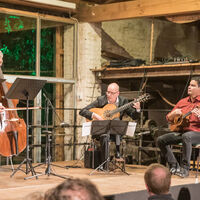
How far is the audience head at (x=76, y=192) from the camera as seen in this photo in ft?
3.85

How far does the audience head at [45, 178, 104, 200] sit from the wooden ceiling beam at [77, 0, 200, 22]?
610 centimetres

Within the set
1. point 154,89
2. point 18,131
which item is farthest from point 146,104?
point 18,131

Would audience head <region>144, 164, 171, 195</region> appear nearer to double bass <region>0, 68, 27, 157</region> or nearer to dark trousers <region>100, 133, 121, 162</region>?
double bass <region>0, 68, 27, 157</region>

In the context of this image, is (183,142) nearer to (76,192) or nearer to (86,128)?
(86,128)

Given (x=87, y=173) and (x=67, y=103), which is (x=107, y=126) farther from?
(x=67, y=103)

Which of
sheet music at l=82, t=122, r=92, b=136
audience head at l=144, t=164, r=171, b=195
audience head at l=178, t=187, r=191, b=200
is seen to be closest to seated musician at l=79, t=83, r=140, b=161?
sheet music at l=82, t=122, r=92, b=136

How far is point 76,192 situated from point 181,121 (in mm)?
4507

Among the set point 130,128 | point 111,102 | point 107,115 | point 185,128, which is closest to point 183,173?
point 185,128

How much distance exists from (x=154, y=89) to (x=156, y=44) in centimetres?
146

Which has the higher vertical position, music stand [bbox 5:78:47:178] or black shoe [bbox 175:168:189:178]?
music stand [bbox 5:78:47:178]

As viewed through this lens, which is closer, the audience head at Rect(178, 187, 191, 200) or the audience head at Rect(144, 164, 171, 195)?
the audience head at Rect(144, 164, 171, 195)

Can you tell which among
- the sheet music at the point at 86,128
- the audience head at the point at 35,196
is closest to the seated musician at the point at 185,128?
the sheet music at the point at 86,128

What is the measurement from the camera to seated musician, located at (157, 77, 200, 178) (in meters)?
5.43

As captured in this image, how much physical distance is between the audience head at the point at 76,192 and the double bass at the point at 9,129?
4.08 m
